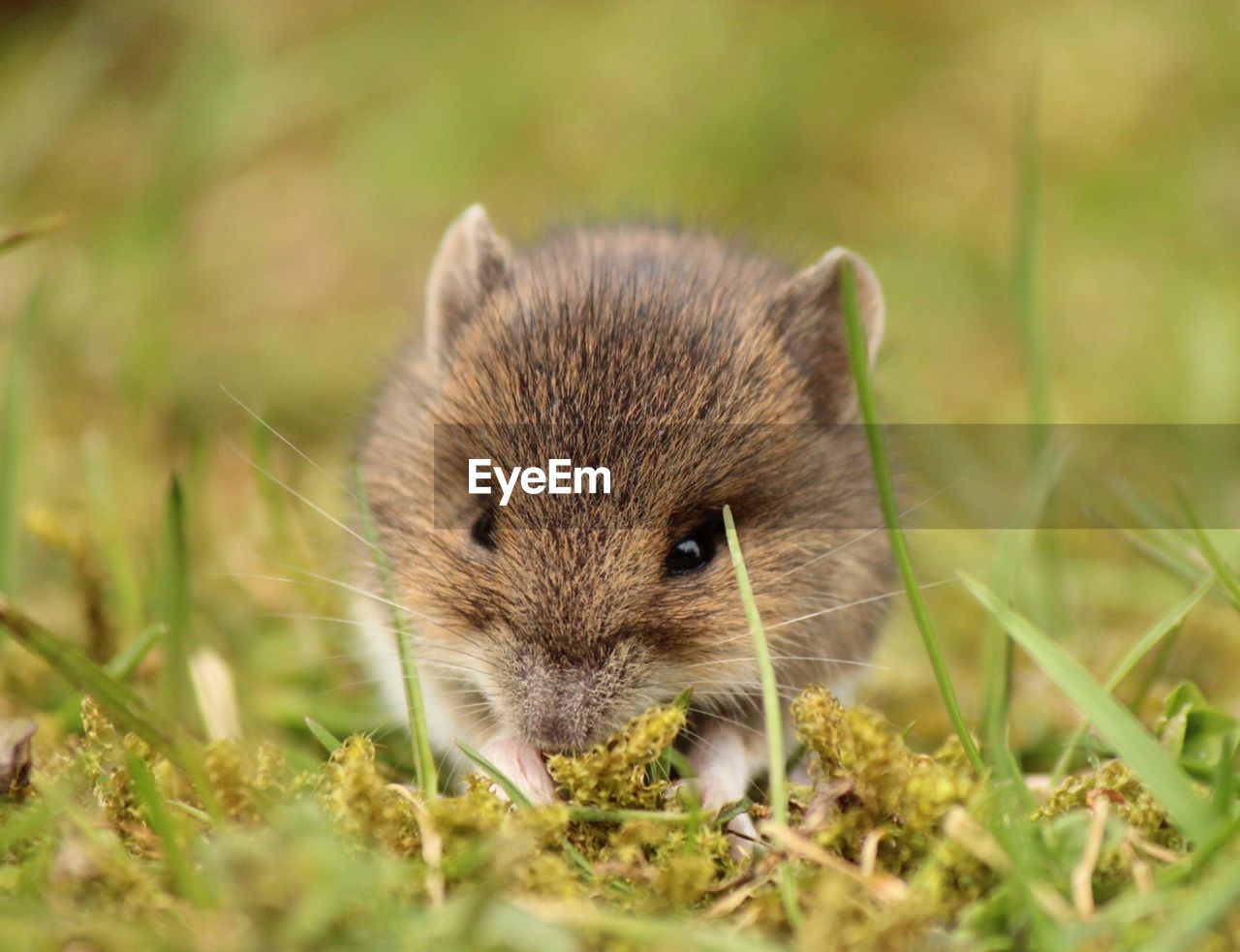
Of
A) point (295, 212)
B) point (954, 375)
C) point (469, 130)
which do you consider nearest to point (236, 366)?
point (295, 212)

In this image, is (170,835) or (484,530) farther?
(484,530)

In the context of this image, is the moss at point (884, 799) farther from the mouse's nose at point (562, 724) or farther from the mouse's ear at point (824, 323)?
the mouse's ear at point (824, 323)

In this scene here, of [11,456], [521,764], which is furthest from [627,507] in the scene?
[11,456]

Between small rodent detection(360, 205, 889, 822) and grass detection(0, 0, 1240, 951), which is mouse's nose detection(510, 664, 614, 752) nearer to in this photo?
small rodent detection(360, 205, 889, 822)

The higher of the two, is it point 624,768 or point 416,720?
point 416,720

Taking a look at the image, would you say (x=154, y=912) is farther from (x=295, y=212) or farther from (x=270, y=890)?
(x=295, y=212)

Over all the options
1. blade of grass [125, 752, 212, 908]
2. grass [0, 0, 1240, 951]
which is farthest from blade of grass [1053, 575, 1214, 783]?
blade of grass [125, 752, 212, 908]

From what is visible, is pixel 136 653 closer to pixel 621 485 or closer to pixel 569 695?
pixel 569 695
